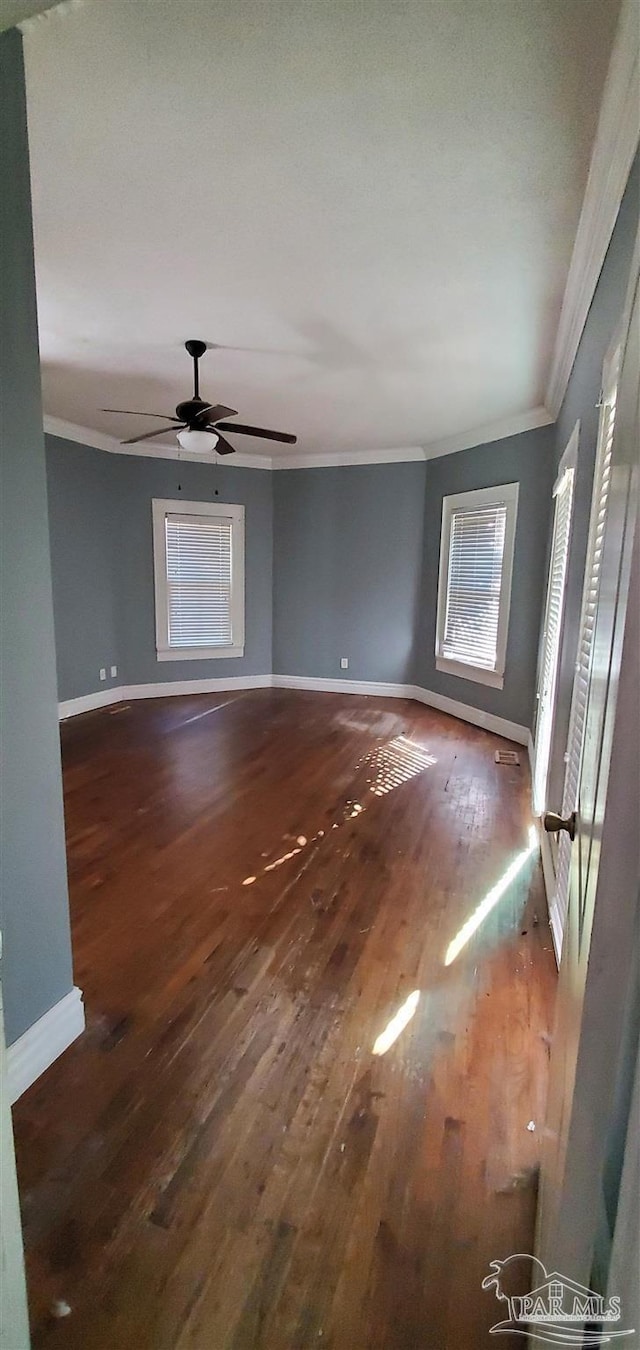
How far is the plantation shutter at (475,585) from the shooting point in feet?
15.7

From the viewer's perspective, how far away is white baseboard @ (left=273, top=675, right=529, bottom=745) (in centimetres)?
479

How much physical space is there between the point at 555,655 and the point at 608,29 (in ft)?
6.71

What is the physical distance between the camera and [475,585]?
16.6ft

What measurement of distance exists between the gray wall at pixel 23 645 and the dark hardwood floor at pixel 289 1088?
39cm

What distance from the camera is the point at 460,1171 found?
4.44 feet

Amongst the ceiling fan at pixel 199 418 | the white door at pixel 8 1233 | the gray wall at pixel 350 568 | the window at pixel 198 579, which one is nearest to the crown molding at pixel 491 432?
the gray wall at pixel 350 568

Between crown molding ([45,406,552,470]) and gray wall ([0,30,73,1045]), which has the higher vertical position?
crown molding ([45,406,552,470])

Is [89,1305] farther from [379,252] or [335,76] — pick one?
[379,252]

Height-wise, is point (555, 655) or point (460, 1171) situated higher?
point (555, 655)

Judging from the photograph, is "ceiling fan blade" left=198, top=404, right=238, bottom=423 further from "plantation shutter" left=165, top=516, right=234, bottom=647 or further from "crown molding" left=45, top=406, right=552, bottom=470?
"plantation shutter" left=165, top=516, right=234, bottom=647

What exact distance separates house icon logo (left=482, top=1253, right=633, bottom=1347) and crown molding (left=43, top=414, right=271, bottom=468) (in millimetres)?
5525

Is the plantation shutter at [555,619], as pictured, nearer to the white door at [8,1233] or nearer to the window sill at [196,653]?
the white door at [8,1233]

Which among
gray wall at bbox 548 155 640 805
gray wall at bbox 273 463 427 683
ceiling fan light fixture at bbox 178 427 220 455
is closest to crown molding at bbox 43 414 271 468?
gray wall at bbox 273 463 427 683

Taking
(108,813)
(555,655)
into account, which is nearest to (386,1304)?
(555,655)
